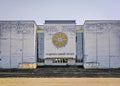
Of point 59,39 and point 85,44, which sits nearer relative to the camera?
point 85,44

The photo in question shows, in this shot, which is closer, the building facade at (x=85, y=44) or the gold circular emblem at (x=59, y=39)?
the building facade at (x=85, y=44)

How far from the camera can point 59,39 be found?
272 feet

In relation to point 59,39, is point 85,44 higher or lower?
lower

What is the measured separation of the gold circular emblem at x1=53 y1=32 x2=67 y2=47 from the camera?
3260 inches

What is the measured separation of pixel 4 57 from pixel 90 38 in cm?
2240

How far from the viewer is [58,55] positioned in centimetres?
8312

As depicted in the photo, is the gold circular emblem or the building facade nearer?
the building facade

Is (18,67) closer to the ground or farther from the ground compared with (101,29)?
closer to the ground

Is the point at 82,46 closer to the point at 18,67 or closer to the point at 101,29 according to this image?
the point at 101,29

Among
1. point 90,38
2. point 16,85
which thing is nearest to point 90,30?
point 90,38

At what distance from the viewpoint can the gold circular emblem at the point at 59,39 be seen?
82.8 m

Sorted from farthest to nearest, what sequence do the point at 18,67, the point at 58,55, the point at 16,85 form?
1. the point at 58,55
2. the point at 18,67
3. the point at 16,85

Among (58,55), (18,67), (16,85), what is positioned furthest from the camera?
(58,55)


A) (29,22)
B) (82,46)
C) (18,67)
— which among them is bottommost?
(18,67)
